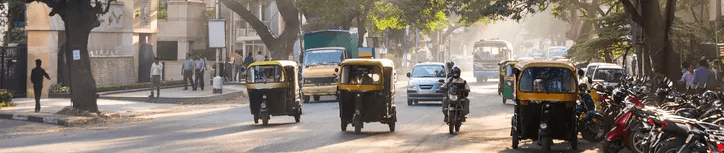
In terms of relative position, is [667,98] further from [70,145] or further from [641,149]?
[70,145]

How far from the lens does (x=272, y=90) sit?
23.4 meters

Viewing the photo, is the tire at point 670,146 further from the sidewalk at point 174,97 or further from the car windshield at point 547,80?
the sidewalk at point 174,97

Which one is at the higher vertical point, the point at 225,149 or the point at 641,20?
the point at 641,20

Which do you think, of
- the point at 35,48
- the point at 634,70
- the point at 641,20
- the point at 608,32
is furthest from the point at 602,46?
the point at 35,48

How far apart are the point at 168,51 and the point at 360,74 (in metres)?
41.3

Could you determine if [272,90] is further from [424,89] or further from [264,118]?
[424,89]

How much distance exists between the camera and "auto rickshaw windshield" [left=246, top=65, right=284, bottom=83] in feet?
77.7

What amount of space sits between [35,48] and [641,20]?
19.9 metres

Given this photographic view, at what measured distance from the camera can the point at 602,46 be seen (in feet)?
116

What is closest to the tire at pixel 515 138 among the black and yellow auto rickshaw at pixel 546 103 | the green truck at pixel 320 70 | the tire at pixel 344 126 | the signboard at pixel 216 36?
the black and yellow auto rickshaw at pixel 546 103

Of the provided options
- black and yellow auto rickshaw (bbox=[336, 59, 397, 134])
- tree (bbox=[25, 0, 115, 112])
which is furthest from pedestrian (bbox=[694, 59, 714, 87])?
tree (bbox=[25, 0, 115, 112])

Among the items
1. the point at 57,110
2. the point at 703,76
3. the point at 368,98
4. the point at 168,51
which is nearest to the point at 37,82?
the point at 57,110

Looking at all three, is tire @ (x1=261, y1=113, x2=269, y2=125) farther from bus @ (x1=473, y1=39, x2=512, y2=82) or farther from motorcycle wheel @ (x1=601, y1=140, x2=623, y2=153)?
bus @ (x1=473, y1=39, x2=512, y2=82)

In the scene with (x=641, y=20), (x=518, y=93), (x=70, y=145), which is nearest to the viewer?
(x=518, y=93)
